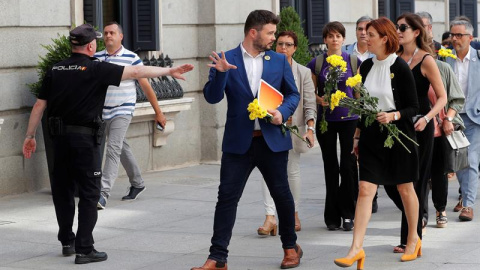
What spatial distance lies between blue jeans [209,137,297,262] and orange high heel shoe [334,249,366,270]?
50 centimetres

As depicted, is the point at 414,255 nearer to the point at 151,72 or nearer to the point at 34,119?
the point at 151,72

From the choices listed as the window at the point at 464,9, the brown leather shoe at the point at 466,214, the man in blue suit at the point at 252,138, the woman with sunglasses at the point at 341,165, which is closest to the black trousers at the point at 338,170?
the woman with sunglasses at the point at 341,165

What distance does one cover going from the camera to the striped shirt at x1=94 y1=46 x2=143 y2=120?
36.0 feet

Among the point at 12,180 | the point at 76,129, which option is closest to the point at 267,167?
the point at 76,129

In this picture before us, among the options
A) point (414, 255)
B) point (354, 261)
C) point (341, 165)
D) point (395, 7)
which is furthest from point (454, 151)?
point (395, 7)

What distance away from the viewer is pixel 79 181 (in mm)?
8281

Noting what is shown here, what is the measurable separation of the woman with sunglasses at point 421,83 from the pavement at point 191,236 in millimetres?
452

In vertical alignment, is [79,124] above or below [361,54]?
below

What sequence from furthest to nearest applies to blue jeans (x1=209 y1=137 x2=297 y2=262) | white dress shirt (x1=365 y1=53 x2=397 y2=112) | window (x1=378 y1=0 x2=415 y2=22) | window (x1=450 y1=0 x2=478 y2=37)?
window (x1=450 y1=0 x2=478 y2=37) < window (x1=378 y1=0 x2=415 y2=22) < white dress shirt (x1=365 y1=53 x2=397 y2=112) < blue jeans (x1=209 y1=137 x2=297 y2=262)

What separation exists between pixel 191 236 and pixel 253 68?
1994 millimetres

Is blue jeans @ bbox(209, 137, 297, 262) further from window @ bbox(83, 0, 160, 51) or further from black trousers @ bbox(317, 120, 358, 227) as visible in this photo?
window @ bbox(83, 0, 160, 51)

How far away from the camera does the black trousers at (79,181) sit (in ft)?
26.9

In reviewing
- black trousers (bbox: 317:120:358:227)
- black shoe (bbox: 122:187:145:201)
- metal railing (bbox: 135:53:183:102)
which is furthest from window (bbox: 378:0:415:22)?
black trousers (bbox: 317:120:358:227)

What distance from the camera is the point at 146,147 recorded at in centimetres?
1354
